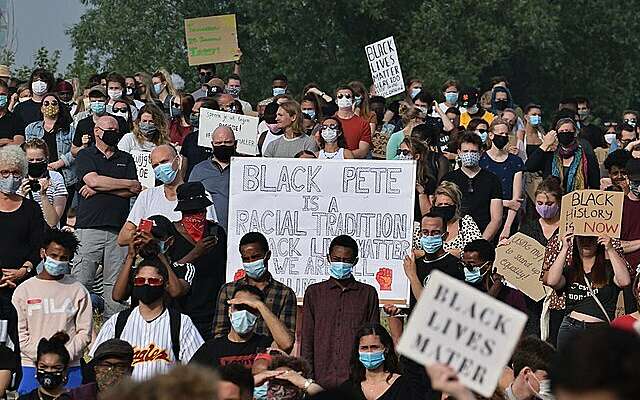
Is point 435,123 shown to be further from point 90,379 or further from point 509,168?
point 90,379

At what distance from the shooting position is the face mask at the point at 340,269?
1181 cm

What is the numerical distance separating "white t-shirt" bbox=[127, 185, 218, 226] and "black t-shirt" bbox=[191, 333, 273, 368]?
2.43m

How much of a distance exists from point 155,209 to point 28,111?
551 cm

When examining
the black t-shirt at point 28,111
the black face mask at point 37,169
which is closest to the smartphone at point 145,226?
the black face mask at point 37,169

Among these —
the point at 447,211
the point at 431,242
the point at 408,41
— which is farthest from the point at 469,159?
the point at 408,41

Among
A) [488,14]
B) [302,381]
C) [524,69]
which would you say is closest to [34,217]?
[302,381]

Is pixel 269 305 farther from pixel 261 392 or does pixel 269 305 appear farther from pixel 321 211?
pixel 261 392

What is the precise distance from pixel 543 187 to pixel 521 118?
6.67 meters

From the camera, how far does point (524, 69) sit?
32.3 metres

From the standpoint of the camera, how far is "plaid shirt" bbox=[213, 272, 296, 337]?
36.8ft

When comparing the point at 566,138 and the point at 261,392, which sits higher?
the point at 566,138

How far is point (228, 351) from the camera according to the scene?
10.5 m

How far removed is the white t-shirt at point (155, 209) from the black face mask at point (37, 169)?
159 centimetres

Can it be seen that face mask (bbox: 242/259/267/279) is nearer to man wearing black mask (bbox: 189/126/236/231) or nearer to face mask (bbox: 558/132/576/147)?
man wearing black mask (bbox: 189/126/236/231)
